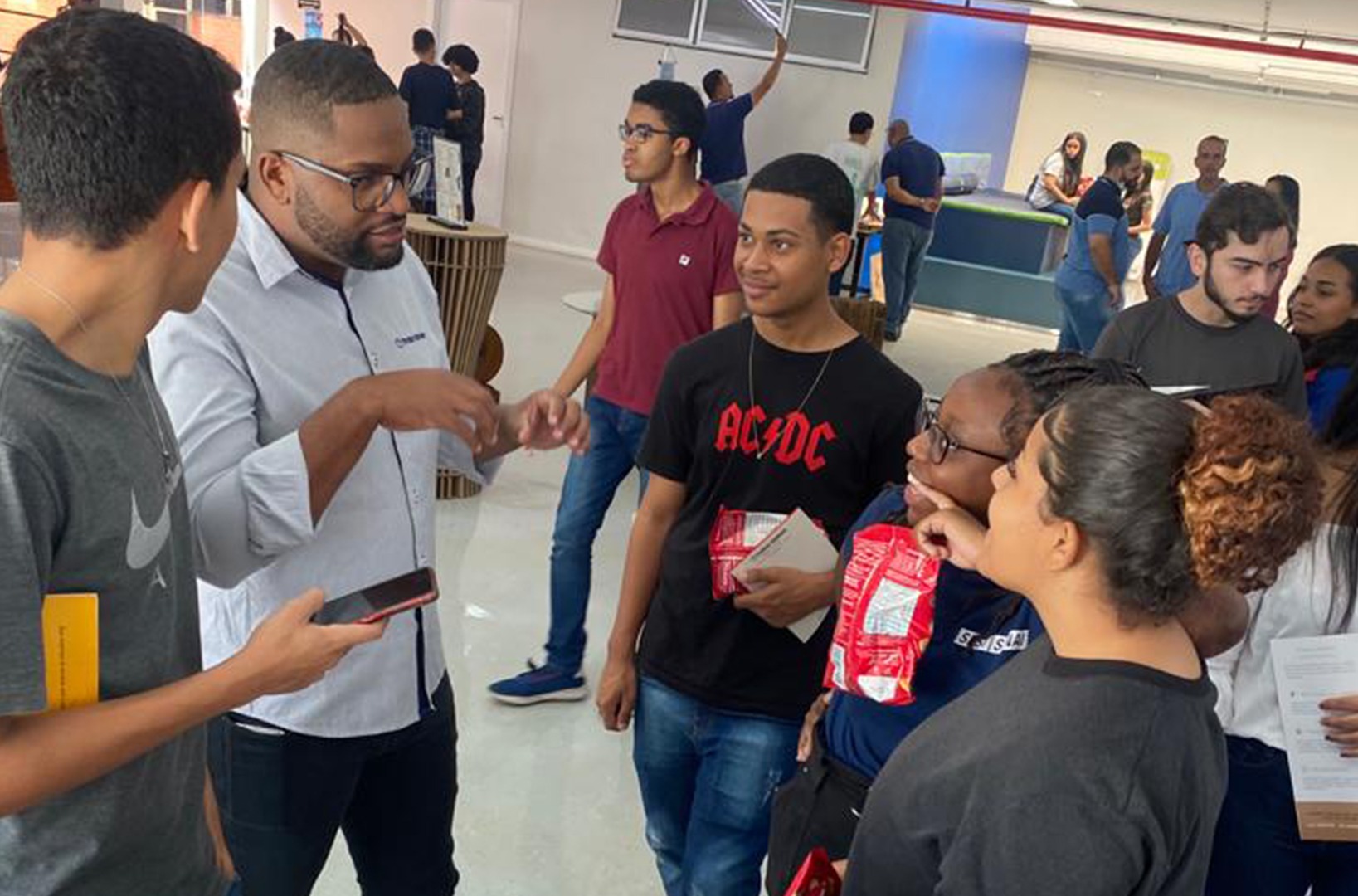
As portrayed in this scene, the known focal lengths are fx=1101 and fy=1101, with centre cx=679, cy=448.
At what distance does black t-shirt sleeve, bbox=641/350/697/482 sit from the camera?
6.51 ft

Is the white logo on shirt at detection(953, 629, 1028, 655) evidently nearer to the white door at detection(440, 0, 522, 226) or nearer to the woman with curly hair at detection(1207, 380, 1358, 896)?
the woman with curly hair at detection(1207, 380, 1358, 896)

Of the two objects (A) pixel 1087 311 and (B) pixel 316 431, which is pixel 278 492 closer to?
(B) pixel 316 431

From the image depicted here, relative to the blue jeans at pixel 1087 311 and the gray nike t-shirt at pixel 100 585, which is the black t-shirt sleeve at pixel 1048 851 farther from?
the blue jeans at pixel 1087 311

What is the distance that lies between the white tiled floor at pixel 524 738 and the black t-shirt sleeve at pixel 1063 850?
5.69ft

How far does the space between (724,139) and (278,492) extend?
8.27 m

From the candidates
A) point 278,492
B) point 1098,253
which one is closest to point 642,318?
point 278,492

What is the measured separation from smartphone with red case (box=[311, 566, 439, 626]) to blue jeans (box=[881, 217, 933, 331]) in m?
7.98

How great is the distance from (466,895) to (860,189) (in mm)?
8212

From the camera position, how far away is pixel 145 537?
1058mm

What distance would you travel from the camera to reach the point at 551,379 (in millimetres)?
6691

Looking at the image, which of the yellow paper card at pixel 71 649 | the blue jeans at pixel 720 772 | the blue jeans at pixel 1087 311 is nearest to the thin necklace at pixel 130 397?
the yellow paper card at pixel 71 649

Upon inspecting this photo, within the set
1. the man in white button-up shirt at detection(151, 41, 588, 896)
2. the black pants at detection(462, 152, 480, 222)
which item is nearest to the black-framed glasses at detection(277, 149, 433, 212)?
the man in white button-up shirt at detection(151, 41, 588, 896)

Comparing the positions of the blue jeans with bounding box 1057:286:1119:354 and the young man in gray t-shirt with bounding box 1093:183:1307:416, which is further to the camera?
the blue jeans with bounding box 1057:286:1119:354

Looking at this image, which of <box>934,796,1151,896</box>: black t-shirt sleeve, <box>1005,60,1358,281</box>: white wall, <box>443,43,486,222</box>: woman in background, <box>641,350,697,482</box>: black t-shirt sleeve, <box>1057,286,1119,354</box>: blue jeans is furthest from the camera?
<box>1005,60,1358,281</box>: white wall
